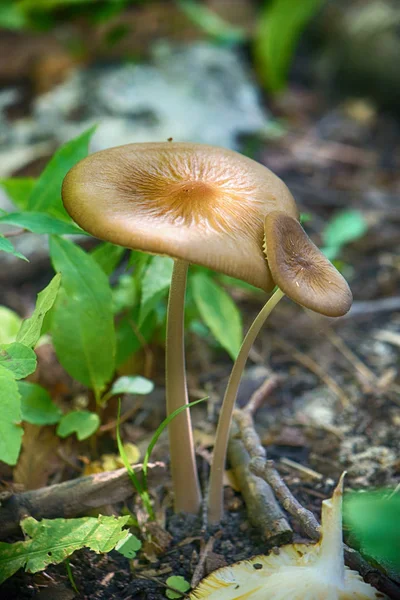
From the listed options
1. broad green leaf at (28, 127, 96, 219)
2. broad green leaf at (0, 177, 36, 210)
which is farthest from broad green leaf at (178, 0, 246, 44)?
broad green leaf at (28, 127, 96, 219)

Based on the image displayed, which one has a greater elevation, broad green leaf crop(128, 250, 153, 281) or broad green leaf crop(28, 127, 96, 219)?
broad green leaf crop(28, 127, 96, 219)

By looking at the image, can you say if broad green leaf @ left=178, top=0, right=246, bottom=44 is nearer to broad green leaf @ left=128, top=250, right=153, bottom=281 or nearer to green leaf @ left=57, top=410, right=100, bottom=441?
broad green leaf @ left=128, top=250, right=153, bottom=281

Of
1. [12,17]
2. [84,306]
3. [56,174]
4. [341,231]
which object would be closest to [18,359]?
[84,306]

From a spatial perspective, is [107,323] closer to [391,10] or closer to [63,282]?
[63,282]

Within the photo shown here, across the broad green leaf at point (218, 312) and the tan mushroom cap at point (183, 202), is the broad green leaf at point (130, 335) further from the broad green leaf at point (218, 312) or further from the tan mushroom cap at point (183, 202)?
the tan mushroom cap at point (183, 202)

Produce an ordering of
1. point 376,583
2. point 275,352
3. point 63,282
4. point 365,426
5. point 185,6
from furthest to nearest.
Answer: point 185,6 < point 275,352 < point 365,426 < point 63,282 < point 376,583

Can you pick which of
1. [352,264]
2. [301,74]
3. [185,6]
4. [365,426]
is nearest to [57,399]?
[365,426]
